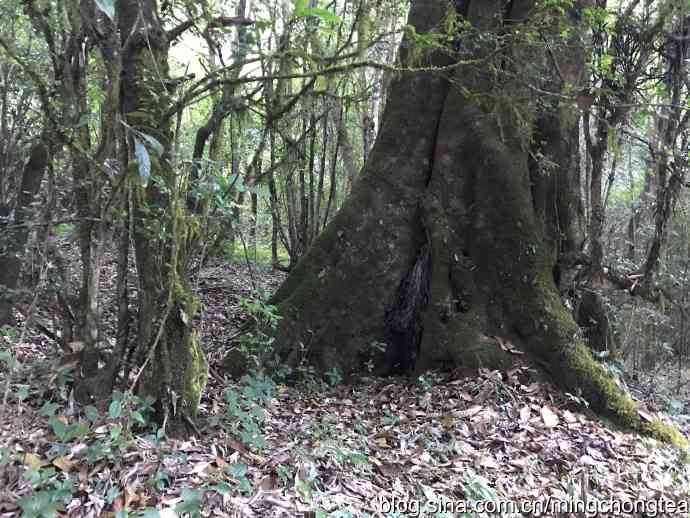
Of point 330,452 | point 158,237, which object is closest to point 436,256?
point 330,452

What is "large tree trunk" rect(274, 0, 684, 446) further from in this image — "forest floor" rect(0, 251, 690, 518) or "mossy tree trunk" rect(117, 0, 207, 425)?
"mossy tree trunk" rect(117, 0, 207, 425)

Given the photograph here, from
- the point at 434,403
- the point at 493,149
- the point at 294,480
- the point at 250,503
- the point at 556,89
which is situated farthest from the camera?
the point at 493,149

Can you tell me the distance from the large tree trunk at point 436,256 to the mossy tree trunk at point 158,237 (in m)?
2.07

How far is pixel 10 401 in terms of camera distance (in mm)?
3215

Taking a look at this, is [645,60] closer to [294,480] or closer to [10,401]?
[294,480]

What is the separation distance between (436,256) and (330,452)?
2.53 meters

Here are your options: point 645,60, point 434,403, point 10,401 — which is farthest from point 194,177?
point 645,60

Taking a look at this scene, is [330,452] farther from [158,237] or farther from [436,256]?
[436,256]

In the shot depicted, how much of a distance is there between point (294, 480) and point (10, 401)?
5.77ft

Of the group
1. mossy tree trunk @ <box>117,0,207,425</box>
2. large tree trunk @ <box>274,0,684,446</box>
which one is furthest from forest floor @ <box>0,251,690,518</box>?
large tree trunk @ <box>274,0,684,446</box>

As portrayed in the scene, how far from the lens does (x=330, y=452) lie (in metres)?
3.49

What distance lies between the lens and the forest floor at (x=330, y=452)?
8.73 feet

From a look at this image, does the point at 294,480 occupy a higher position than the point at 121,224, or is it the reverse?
the point at 121,224

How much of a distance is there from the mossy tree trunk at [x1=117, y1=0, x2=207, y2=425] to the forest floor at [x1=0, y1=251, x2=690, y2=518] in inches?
10.6
